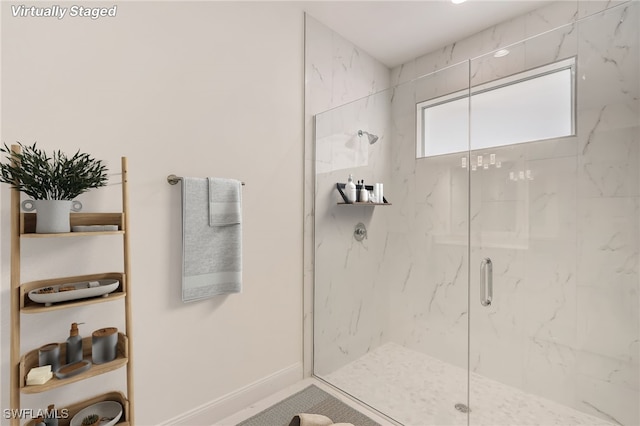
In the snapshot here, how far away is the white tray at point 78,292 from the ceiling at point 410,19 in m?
2.12

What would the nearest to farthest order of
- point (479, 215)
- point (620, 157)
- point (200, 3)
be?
point (620, 157), point (200, 3), point (479, 215)

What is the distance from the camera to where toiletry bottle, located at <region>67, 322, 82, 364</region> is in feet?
4.04

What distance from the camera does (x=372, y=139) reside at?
7.04 ft

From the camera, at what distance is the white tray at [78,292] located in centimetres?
113

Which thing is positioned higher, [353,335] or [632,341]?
[632,341]

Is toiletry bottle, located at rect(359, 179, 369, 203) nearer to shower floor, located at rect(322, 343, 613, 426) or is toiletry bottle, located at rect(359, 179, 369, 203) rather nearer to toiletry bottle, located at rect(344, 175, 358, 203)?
toiletry bottle, located at rect(344, 175, 358, 203)

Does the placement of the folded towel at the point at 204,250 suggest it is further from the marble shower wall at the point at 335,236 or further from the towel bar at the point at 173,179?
the marble shower wall at the point at 335,236

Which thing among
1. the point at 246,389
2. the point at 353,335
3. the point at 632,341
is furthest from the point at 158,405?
the point at 632,341

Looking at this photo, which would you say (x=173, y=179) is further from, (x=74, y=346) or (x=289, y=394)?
(x=289, y=394)

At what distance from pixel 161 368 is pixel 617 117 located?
2.57 m

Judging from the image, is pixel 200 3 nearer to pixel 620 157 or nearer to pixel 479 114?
pixel 479 114

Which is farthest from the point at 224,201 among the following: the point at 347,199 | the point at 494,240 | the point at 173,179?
the point at 494,240

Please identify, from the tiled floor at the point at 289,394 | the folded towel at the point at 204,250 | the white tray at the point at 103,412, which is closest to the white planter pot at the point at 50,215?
the folded towel at the point at 204,250

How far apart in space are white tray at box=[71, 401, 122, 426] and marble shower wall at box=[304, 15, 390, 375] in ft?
4.05
